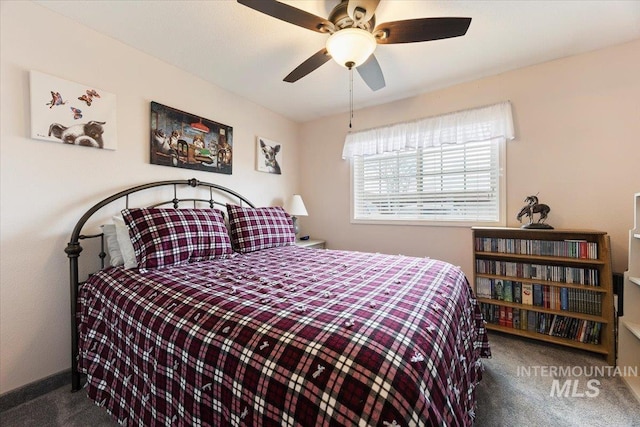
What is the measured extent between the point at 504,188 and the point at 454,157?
56 centimetres

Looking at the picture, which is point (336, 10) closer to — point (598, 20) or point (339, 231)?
point (598, 20)

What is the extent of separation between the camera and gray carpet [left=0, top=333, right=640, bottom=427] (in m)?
1.37

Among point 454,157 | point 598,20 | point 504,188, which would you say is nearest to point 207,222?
point 454,157

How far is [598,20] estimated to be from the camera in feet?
5.90

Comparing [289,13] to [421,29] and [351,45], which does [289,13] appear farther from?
[421,29]

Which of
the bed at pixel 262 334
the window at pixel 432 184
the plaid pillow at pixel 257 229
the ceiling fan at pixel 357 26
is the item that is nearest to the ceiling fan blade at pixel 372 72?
the ceiling fan at pixel 357 26

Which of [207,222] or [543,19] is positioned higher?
[543,19]

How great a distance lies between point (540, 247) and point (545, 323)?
62 centimetres

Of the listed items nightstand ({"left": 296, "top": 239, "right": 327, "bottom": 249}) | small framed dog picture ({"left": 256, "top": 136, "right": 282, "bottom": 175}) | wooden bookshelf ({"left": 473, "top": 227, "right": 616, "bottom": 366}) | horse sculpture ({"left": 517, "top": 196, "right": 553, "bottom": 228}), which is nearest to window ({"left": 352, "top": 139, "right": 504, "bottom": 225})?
horse sculpture ({"left": 517, "top": 196, "right": 553, "bottom": 228})

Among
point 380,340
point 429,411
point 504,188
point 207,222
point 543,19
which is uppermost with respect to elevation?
point 543,19

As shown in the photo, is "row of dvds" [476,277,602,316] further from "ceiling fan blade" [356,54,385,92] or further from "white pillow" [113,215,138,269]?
"white pillow" [113,215,138,269]

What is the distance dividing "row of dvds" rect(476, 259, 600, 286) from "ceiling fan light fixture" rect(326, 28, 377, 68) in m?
2.06

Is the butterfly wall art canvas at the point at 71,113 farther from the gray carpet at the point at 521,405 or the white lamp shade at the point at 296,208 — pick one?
the white lamp shade at the point at 296,208

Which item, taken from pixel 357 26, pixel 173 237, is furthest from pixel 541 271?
pixel 173 237
